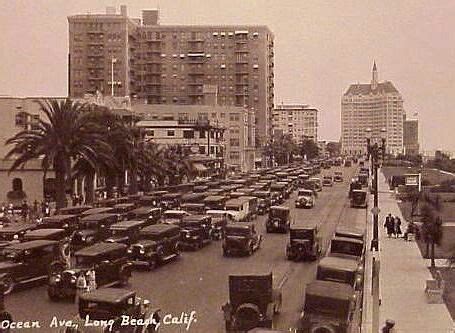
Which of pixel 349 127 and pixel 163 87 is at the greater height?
pixel 163 87

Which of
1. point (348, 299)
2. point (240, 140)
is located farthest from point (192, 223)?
point (240, 140)

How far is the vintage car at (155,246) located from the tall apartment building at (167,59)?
26.0m

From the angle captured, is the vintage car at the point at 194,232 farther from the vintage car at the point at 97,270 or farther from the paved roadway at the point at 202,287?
the vintage car at the point at 97,270

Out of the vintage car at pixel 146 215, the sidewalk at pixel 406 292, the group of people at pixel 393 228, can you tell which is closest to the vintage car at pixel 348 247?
the sidewalk at pixel 406 292

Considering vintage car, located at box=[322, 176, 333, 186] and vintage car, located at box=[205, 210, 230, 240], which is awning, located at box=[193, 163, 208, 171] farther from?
vintage car, located at box=[205, 210, 230, 240]

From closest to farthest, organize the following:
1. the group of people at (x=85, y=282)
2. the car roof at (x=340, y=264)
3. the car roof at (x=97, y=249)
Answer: the car roof at (x=340, y=264), the group of people at (x=85, y=282), the car roof at (x=97, y=249)

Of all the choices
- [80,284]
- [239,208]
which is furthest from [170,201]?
[80,284]

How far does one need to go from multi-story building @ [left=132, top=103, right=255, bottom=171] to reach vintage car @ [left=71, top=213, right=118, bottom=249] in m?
39.8

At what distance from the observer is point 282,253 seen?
2562 cm

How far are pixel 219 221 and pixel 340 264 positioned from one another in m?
12.4

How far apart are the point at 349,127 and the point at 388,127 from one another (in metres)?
3.78

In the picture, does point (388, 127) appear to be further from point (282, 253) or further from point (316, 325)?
point (316, 325)

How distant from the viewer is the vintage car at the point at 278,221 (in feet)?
103

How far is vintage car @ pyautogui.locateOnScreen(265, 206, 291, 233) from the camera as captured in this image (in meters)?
31.3
